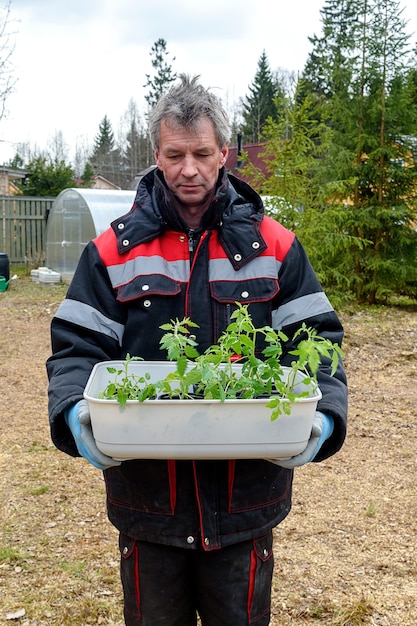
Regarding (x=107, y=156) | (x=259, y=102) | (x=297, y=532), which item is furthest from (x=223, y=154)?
(x=107, y=156)

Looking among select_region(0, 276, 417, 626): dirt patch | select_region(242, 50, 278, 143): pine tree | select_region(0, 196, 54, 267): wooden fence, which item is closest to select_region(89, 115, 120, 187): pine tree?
select_region(242, 50, 278, 143): pine tree

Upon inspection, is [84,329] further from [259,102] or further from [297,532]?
[259,102]

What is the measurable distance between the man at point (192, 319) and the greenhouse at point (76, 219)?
10.8 metres

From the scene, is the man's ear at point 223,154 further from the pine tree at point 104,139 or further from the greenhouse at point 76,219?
the pine tree at point 104,139

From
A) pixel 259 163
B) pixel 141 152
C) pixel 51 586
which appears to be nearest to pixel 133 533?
pixel 51 586

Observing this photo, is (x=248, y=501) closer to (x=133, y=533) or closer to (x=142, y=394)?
(x=133, y=533)

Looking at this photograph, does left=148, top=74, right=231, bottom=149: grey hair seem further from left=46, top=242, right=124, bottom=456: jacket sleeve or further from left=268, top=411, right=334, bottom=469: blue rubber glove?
left=268, top=411, right=334, bottom=469: blue rubber glove

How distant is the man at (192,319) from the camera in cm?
172

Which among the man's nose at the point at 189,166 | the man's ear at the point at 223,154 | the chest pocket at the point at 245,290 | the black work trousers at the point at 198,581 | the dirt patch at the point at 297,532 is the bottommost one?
the dirt patch at the point at 297,532

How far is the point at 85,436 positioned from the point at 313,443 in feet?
1.70

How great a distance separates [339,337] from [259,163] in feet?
77.9

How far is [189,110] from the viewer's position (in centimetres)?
176

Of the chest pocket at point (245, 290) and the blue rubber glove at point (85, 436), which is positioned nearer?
the blue rubber glove at point (85, 436)

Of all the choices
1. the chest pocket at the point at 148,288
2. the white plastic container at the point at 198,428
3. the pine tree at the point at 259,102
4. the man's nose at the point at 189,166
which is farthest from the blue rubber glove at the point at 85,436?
the pine tree at the point at 259,102
